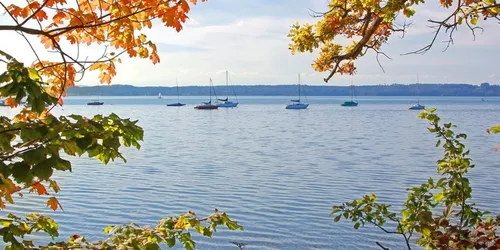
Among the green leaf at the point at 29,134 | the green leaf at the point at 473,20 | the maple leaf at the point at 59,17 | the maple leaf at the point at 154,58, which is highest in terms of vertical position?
the green leaf at the point at 473,20

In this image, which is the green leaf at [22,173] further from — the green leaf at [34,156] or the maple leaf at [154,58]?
the maple leaf at [154,58]

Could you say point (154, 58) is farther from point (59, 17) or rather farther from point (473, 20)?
point (473, 20)

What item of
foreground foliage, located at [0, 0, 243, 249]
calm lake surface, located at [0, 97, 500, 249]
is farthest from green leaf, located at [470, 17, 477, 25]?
calm lake surface, located at [0, 97, 500, 249]

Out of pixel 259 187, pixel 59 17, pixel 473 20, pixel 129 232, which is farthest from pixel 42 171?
pixel 259 187

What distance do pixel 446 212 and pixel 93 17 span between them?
2886 mm

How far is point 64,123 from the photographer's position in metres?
2.43

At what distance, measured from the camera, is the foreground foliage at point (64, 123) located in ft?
7.45

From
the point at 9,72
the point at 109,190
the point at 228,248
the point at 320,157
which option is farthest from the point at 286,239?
the point at 320,157

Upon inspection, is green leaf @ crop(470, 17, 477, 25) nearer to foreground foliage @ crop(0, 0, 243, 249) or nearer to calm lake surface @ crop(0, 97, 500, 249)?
foreground foliage @ crop(0, 0, 243, 249)

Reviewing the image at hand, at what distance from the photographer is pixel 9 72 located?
2.29 m

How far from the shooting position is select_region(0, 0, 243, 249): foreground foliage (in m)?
2.27

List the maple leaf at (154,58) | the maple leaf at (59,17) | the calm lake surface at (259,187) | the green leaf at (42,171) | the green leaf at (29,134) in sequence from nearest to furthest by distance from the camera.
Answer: the green leaf at (42,171) < the green leaf at (29,134) < the maple leaf at (59,17) < the maple leaf at (154,58) < the calm lake surface at (259,187)

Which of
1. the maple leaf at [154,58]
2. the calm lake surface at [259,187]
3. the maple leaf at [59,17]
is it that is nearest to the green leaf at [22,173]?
the maple leaf at [59,17]

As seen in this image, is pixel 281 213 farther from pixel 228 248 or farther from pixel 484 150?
pixel 484 150
